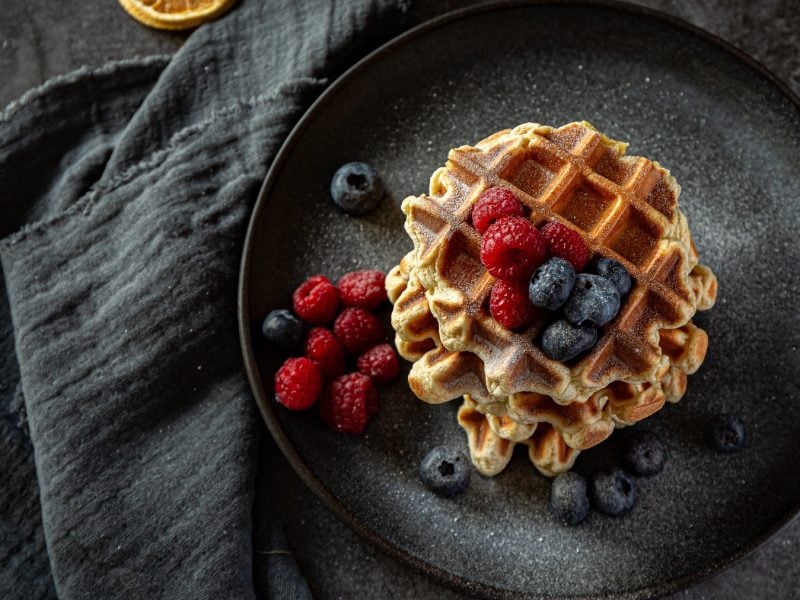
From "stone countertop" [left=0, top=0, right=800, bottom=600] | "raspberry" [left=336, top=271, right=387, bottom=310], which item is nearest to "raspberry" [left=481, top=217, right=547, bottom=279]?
"raspberry" [left=336, top=271, right=387, bottom=310]

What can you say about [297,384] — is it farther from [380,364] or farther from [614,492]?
[614,492]

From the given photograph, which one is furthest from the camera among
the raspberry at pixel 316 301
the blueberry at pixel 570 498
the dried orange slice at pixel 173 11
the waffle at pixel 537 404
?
the dried orange slice at pixel 173 11

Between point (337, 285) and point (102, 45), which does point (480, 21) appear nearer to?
point (337, 285)

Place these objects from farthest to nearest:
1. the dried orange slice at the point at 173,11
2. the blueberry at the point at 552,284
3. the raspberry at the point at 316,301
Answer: the dried orange slice at the point at 173,11
the raspberry at the point at 316,301
the blueberry at the point at 552,284

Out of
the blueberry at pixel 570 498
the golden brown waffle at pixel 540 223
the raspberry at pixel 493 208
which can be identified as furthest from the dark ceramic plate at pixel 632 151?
the raspberry at pixel 493 208

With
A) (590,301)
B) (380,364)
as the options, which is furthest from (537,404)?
(380,364)

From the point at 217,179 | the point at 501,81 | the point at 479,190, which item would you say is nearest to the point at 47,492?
the point at 217,179

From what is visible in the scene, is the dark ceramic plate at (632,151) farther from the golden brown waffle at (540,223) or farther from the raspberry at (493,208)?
the raspberry at (493,208)
